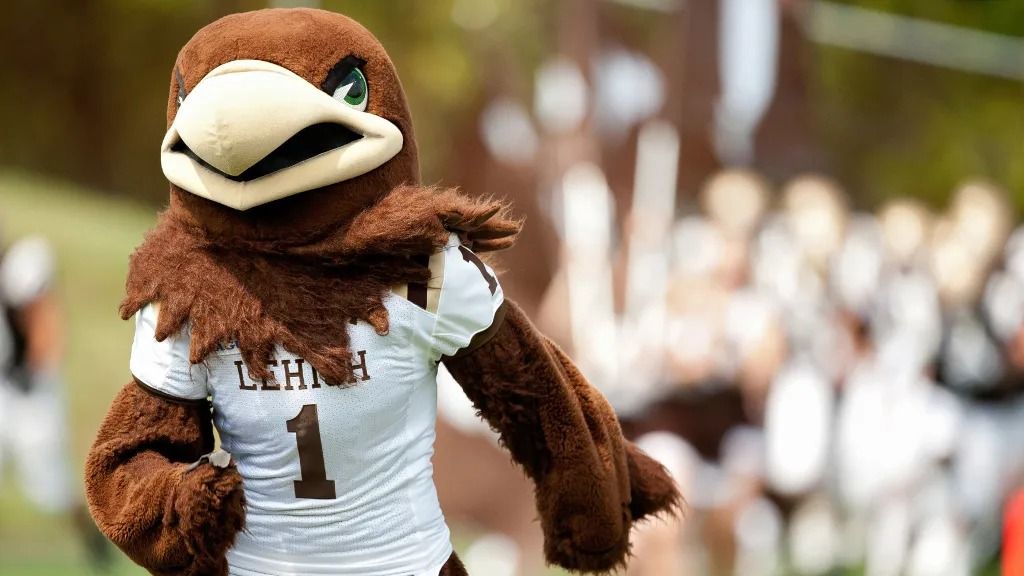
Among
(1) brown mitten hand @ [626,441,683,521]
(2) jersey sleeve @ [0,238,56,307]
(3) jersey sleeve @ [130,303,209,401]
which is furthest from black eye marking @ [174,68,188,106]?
(2) jersey sleeve @ [0,238,56,307]

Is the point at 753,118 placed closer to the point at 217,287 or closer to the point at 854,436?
the point at 854,436

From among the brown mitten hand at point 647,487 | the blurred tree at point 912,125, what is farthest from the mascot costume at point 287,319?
the blurred tree at point 912,125

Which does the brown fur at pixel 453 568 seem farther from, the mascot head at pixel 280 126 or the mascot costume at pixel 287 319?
the mascot head at pixel 280 126

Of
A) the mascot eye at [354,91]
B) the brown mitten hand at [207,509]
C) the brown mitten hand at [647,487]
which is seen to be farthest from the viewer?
the brown mitten hand at [647,487]

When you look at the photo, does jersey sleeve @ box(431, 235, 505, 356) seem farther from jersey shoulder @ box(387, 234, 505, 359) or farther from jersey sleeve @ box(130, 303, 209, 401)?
jersey sleeve @ box(130, 303, 209, 401)

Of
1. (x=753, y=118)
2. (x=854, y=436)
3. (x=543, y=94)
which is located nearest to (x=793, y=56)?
(x=753, y=118)

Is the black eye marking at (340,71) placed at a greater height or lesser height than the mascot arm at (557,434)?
greater

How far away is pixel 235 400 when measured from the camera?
1.56 meters

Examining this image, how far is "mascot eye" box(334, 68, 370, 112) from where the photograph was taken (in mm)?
1571

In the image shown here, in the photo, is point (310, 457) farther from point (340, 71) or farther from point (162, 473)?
point (340, 71)

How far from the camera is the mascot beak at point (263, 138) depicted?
1472 mm

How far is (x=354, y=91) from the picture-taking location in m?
1.58

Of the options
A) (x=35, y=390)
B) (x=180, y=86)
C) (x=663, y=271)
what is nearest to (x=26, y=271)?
(x=35, y=390)

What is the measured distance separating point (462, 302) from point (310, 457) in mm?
270
